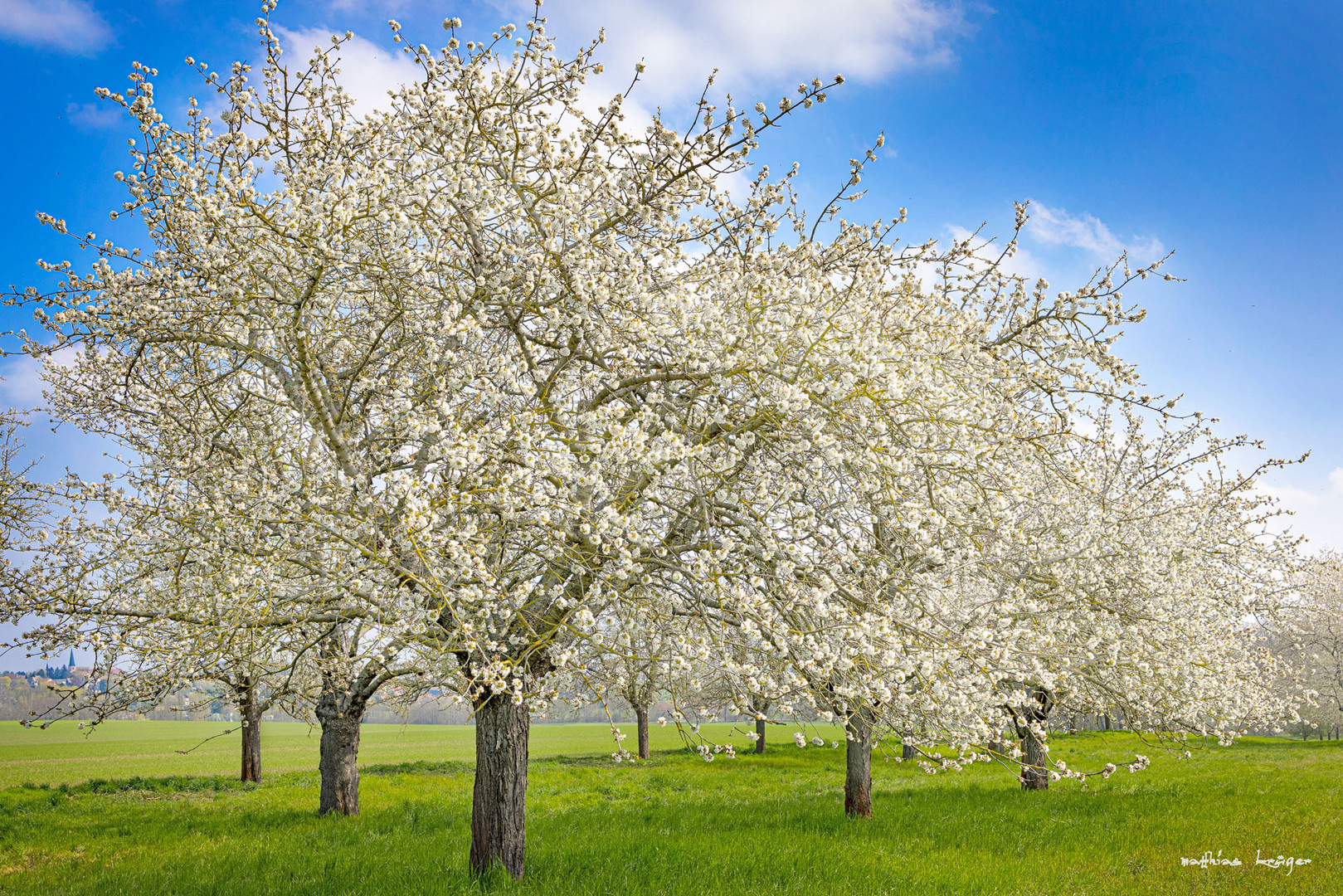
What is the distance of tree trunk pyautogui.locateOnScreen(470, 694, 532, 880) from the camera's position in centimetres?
758

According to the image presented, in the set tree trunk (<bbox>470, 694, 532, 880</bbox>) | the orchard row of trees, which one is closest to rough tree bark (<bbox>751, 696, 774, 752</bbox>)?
the orchard row of trees

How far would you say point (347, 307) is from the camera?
325 inches

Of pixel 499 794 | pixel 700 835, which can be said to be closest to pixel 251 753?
pixel 700 835

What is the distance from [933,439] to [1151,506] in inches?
414

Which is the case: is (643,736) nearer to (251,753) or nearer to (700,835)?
(251,753)

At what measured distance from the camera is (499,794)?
7605 millimetres

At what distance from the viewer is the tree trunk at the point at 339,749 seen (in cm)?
1164

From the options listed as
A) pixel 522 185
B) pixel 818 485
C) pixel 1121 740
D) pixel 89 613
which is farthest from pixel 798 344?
pixel 1121 740

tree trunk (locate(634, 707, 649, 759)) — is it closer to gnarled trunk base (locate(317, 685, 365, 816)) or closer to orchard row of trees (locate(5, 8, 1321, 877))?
gnarled trunk base (locate(317, 685, 365, 816))

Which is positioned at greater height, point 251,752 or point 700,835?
point 700,835

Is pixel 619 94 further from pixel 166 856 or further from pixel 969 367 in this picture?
pixel 166 856
